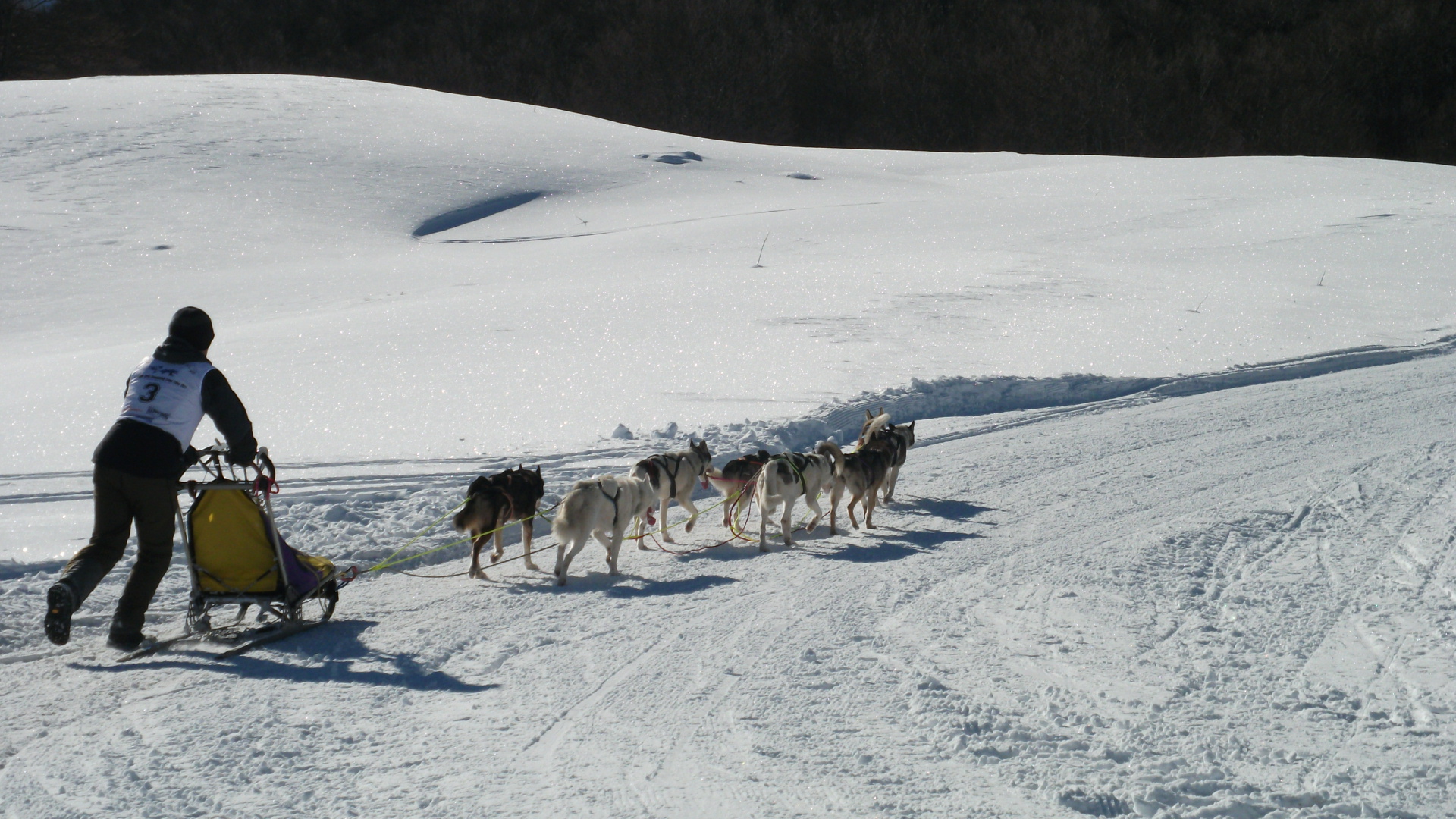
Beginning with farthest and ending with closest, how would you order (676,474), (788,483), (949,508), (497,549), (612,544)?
(949,508), (676,474), (788,483), (497,549), (612,544)

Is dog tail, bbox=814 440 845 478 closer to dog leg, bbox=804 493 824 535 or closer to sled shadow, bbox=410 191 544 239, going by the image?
dog leg, bbox=804 493 824 535

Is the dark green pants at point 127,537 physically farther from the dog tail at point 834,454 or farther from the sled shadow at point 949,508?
the sled shadow at point 949,508

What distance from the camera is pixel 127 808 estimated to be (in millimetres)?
3750

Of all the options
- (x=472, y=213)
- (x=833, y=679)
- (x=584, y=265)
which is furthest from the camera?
(x=472, y=213)

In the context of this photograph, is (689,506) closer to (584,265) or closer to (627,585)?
(627,585)

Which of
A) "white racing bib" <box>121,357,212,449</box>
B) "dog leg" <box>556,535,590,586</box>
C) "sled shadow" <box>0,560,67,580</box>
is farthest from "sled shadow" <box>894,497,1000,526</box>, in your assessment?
"sled shadow" <box>0,560,67,580</box>

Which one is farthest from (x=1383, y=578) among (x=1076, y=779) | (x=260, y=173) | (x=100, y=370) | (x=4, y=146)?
(x=4, y=146)

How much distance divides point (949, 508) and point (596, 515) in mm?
2806

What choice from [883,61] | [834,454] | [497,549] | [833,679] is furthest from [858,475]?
[883,61]

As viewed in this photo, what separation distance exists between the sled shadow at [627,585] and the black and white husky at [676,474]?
30.0 inches

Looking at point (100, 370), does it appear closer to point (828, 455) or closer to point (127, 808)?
point (828, 455)

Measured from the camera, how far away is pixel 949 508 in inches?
321

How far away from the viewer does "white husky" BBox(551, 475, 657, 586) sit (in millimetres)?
6473

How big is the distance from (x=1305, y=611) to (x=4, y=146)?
23328 millimetres
